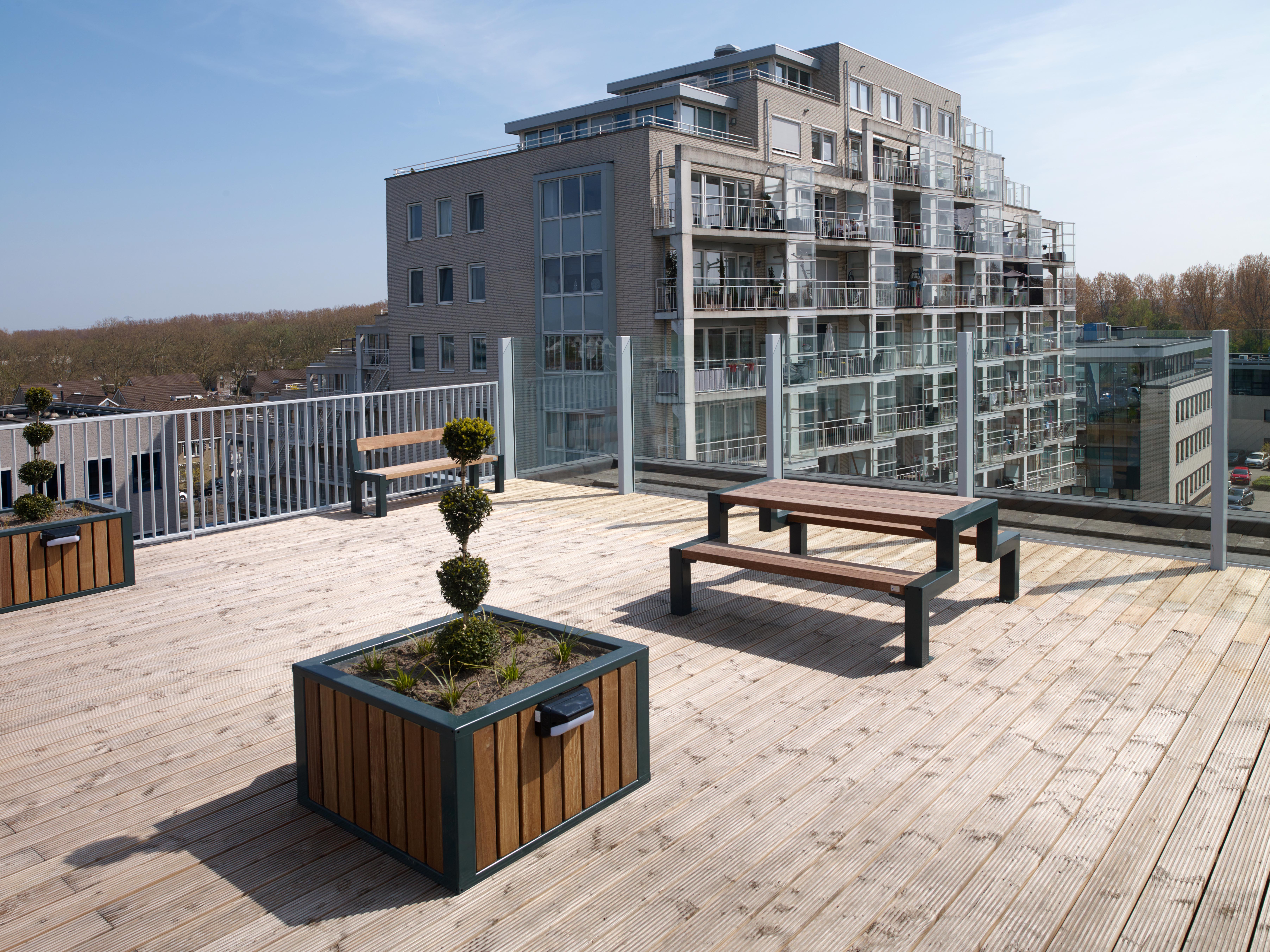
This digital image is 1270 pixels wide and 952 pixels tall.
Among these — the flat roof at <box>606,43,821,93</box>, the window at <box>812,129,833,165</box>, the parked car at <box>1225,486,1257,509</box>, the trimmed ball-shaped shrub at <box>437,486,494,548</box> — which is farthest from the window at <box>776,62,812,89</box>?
the trimmed ball-shaped shrub at <box>437,486,494,548</box>

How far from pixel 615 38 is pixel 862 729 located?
598 inches

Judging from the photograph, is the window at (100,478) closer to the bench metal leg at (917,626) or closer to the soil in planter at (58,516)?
the soil in planter at (58,516)

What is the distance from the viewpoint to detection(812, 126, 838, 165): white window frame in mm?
38281

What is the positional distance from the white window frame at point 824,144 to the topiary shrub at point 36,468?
35.7 metres

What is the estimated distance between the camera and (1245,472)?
20.5ft

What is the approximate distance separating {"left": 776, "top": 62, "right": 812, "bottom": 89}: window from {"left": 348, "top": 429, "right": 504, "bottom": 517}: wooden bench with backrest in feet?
111

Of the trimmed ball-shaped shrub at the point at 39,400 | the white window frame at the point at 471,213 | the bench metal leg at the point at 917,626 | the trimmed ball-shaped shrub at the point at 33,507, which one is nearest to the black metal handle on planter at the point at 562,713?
the bench metal leg at the point at 917,626

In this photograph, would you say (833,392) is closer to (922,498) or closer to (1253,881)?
(922,498)

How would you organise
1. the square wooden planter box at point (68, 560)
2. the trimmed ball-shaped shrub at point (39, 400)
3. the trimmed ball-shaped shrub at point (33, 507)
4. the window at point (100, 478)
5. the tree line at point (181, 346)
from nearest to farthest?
the square wooden planter box at point (68, 560) < the trimmed ball-shaped shrub at point (33, 507) < the trimmed ball-shaped shrub at point (39, 400) < the window at point (100, 478) < the tree line at point (181, 346)

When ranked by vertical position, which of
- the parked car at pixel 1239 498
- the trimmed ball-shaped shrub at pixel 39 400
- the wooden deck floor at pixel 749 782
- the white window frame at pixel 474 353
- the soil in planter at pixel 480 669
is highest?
the white window frame at pixel 474 353

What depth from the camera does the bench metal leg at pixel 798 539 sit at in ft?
21.4

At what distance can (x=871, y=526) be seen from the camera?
5.55m

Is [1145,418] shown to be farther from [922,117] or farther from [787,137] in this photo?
[922,117]

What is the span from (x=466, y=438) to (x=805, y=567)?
2.20m
